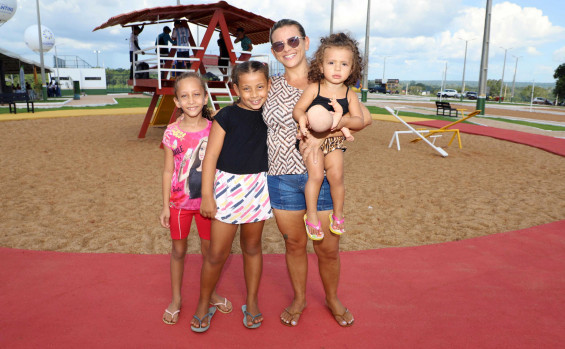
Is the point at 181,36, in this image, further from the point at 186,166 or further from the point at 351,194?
the point at 186,166

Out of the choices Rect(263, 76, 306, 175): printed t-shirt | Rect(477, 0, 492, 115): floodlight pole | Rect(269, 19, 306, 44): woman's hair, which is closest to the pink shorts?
Rect(263, 76, 306, 175): printed t-shirt

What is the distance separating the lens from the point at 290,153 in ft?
7.89

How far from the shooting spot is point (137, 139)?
11.9 m

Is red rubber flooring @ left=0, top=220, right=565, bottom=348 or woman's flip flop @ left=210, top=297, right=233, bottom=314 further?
woman's flip flop @ left=210, top=297, right=233, bottom=314

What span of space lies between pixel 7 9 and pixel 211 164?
107 ft

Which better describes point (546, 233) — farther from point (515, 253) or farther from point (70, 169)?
point (70, 169)

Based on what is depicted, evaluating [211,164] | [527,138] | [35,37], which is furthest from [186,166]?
[35,37]

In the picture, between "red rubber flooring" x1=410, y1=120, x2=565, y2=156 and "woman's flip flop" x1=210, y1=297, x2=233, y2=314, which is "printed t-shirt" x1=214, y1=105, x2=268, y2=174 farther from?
"red rubber flooring" x1=410, y1=120, x2=565, y2=156

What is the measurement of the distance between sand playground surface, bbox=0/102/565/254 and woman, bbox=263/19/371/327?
1753 millimetres

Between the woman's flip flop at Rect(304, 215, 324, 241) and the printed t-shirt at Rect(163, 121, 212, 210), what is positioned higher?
the printed t-shirt at Rect(163, 121, 212, 210)

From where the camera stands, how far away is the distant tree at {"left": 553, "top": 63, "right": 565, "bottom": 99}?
49.5 m

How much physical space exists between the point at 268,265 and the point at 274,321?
96 centimetres

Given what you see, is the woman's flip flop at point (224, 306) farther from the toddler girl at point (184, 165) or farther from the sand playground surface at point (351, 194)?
the sand playground surface at point (351, 194)

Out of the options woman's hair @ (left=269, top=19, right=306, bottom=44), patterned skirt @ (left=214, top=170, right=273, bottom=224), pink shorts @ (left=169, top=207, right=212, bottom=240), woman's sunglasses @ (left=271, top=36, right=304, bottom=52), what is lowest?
pink shorts @ (left=169, top=207, right=212, bottom=240)
